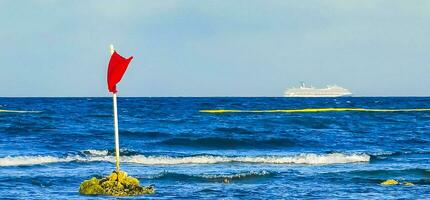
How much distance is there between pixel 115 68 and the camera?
17328mm

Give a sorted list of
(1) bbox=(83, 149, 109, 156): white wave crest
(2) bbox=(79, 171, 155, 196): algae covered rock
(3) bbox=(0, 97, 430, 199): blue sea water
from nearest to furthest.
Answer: (2) bbox=(79, 171, 155, 196): algae covered rock, (3) bbox=(0, 97, 430, 199): blue sea water, (1) bbox=(83, 149, 109, 156): white wave crest

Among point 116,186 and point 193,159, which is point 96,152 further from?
point 116,186

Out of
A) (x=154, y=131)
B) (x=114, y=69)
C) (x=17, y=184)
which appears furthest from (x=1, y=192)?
(x=154, y=131)

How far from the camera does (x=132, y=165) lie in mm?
27953

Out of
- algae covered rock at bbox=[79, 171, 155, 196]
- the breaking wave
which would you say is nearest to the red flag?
algae covered rock at bbox=[79, 171, 155, 196]

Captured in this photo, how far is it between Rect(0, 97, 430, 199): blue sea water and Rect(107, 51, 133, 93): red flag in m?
2.57

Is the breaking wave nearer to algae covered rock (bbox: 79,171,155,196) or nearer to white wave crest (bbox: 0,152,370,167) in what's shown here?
white wave crest (bbox: 0,152,370,167)

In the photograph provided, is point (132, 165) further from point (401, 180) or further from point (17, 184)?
point (401, 180)

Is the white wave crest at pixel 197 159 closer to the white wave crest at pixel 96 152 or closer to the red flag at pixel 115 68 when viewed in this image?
the white wave crest at pixel 96 152

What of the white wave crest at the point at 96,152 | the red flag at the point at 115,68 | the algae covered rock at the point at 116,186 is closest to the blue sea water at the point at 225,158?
the white wave crest at the point at 96,152

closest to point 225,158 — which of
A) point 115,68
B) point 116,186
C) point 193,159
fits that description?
point 193,159

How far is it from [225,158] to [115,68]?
13.8 metres

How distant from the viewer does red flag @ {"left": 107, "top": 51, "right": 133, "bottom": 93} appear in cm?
1723

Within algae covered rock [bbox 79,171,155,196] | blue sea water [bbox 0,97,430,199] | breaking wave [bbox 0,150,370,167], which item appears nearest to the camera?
algae covered rock [bbox 79,171,155,196]
